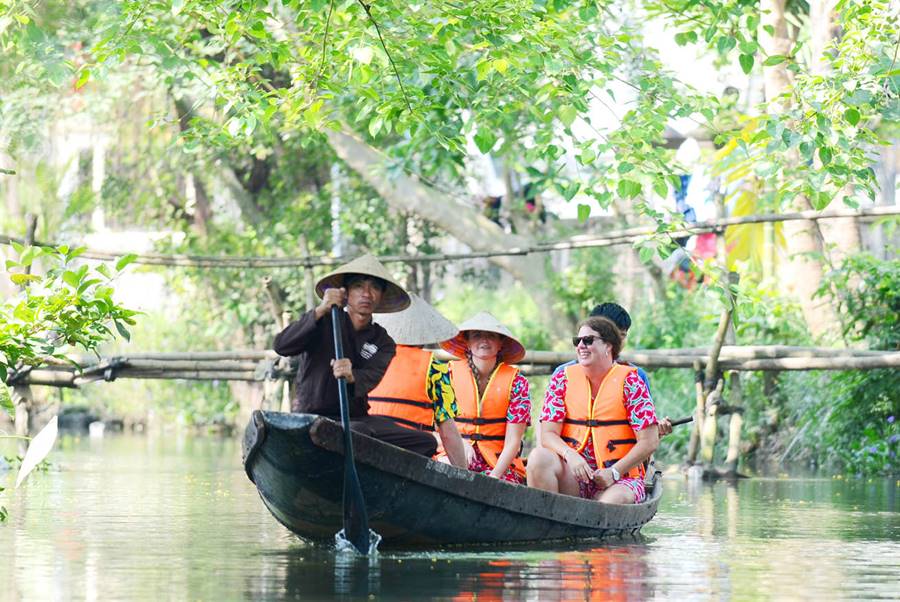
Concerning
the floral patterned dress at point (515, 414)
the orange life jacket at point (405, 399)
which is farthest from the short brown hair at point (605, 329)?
the orange life jacket at point (405, 399)

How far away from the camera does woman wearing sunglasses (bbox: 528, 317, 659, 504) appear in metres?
8.61

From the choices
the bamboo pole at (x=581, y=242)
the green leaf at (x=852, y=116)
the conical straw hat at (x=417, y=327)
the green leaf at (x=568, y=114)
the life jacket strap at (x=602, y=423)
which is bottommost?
the life jacket strap at (x=602, y=423)

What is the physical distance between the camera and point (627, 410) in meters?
8.66

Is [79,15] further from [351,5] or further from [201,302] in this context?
[351,5]

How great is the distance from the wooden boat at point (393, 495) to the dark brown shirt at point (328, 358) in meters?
0.34

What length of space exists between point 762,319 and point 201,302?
6.96 m

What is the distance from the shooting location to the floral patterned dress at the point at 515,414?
8.82 meters

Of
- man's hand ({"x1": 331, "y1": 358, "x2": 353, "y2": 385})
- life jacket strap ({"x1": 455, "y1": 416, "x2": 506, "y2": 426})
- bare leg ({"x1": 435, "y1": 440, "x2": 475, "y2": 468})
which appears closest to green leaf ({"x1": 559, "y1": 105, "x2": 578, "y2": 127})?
life jacket strap ({"x1": 455, "y1": 416, "x2": 506, "y2": 426})

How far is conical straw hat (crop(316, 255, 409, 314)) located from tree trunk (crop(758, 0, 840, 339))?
827 centimetres

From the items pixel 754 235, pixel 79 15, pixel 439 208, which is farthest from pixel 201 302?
pixel 754 235

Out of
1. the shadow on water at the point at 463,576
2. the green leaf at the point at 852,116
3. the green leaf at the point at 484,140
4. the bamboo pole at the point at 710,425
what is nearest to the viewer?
the shadow on water at the point at 463,576

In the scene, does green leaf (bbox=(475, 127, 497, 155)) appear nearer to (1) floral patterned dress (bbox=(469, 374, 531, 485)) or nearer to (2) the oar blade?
(1) floral patterned dress (bbox=(469, 374, 531, 485))

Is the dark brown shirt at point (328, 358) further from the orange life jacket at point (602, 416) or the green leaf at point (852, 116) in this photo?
the green leaf at point (852, 116)

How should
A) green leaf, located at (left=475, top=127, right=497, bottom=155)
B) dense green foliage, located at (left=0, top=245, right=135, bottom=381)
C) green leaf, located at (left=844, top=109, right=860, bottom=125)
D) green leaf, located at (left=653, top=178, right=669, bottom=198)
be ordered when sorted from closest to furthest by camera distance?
dense green foliage, located at (left=0, top=245, right=135, bottom=381), green leaf, located at (left=844, top=109, right=860, bottom=125), green leaf, located at (left=653, top=178, right=669, bottom=198), green leaf, located at (left=475, top=127, right=497, bottom=155)
